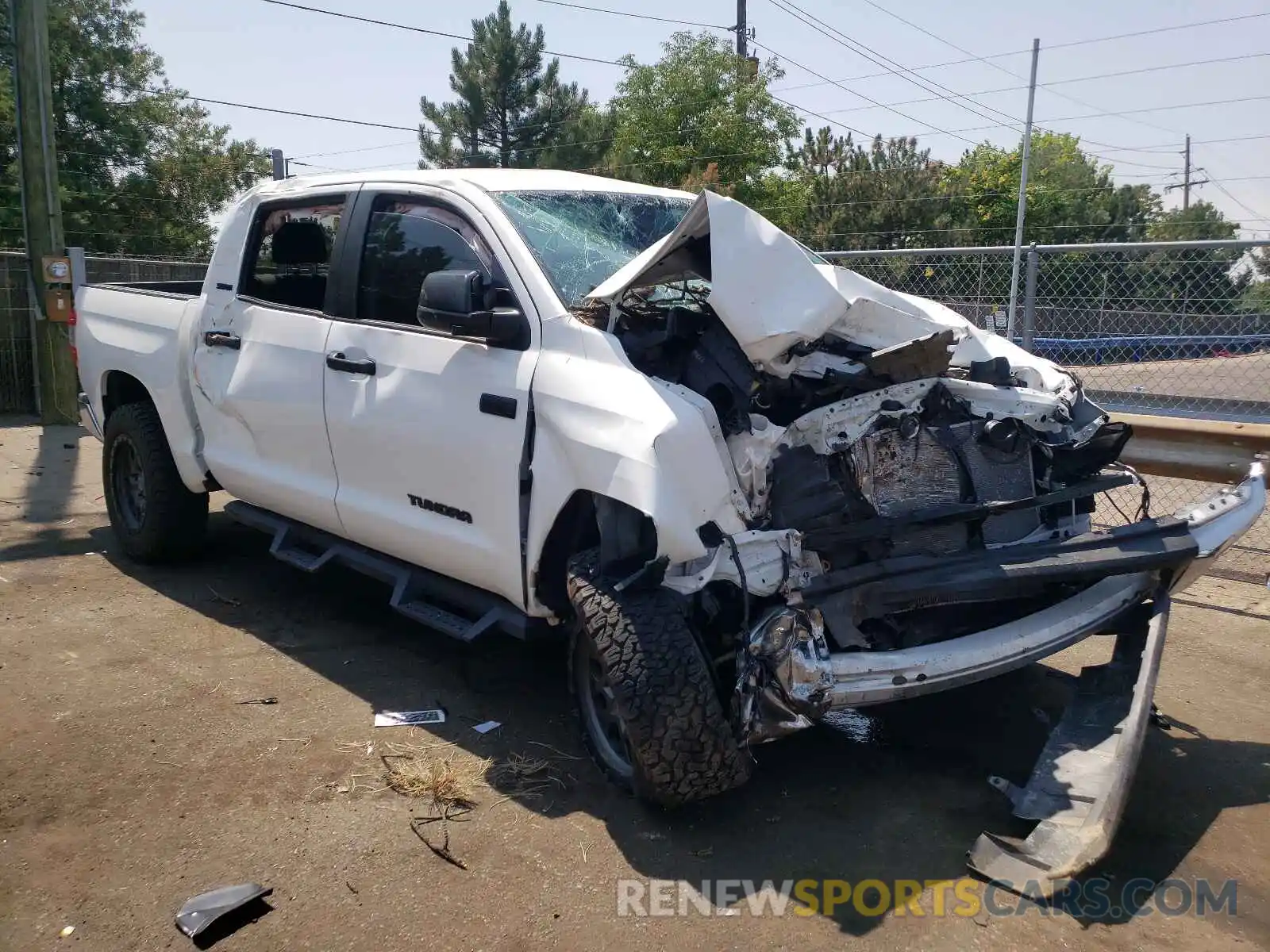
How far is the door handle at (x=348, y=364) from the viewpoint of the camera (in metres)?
4.39

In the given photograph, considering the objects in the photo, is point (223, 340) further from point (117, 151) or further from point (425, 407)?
point (117, 151)

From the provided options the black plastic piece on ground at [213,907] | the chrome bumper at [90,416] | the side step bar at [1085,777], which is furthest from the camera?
the chrome bumper at [90,416]

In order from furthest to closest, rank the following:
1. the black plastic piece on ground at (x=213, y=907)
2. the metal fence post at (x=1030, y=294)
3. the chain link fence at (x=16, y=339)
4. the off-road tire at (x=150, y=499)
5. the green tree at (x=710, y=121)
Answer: the green tree at (x=710, y=121), the chain link fence at (x=16, y=339), the metal fence post at (x=1030, y=294), the off-road tire at (x=150, y=499), the black plastic piece on ground at (x=213, y=907)

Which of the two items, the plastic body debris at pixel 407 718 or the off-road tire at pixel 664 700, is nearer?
the off-road tire at pixel 664 700

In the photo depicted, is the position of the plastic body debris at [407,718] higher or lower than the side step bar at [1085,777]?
lower

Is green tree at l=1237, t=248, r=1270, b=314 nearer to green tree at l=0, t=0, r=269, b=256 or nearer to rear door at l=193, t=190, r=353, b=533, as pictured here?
rear door at l=193, t=190, r=353, b=533

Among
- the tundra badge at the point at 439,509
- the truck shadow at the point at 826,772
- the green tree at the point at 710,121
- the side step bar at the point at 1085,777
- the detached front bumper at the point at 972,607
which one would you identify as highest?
the green tree at the point at 710,121

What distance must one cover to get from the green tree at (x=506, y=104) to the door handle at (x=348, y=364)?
3892 cm

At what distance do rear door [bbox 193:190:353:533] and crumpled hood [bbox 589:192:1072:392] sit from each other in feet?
5.48

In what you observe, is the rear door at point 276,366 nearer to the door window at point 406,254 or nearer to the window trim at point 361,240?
the window trim at point 361,240

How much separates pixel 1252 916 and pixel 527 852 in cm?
210

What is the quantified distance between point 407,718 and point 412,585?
0.56 m

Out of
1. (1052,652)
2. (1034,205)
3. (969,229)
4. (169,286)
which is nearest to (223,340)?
(169,286)

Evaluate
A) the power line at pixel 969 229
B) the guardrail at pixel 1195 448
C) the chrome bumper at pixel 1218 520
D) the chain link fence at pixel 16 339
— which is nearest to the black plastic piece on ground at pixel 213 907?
the chrome bumper at pixel 1218 520
